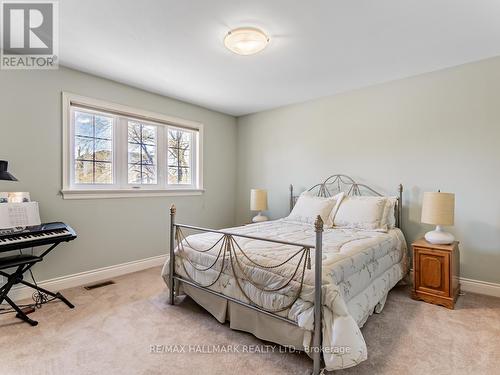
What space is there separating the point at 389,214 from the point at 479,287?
3.69ft

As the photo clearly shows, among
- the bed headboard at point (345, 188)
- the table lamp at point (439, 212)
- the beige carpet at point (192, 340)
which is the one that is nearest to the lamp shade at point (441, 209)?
the table lamp at point (439, 212)

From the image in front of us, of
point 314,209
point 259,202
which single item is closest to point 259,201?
point 259,202

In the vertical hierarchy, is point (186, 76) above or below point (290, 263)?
above

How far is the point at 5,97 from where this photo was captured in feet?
8.65

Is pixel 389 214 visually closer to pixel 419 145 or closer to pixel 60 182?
pixel 419 145

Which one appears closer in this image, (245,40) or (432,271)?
(245,40)

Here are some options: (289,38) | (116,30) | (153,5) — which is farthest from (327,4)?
(116,30)

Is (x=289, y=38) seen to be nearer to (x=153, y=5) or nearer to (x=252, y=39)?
(x=252, y=39)

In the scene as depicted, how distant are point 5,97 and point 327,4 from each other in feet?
9.92

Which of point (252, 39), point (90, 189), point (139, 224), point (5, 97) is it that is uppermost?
point (252, 39)

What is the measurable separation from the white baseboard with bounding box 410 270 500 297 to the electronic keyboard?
4022 millimetres

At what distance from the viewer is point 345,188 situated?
3.82 meters

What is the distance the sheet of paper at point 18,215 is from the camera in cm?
236

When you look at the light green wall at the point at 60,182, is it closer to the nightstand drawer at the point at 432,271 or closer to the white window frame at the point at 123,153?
the white window frame at the point at 123,153
